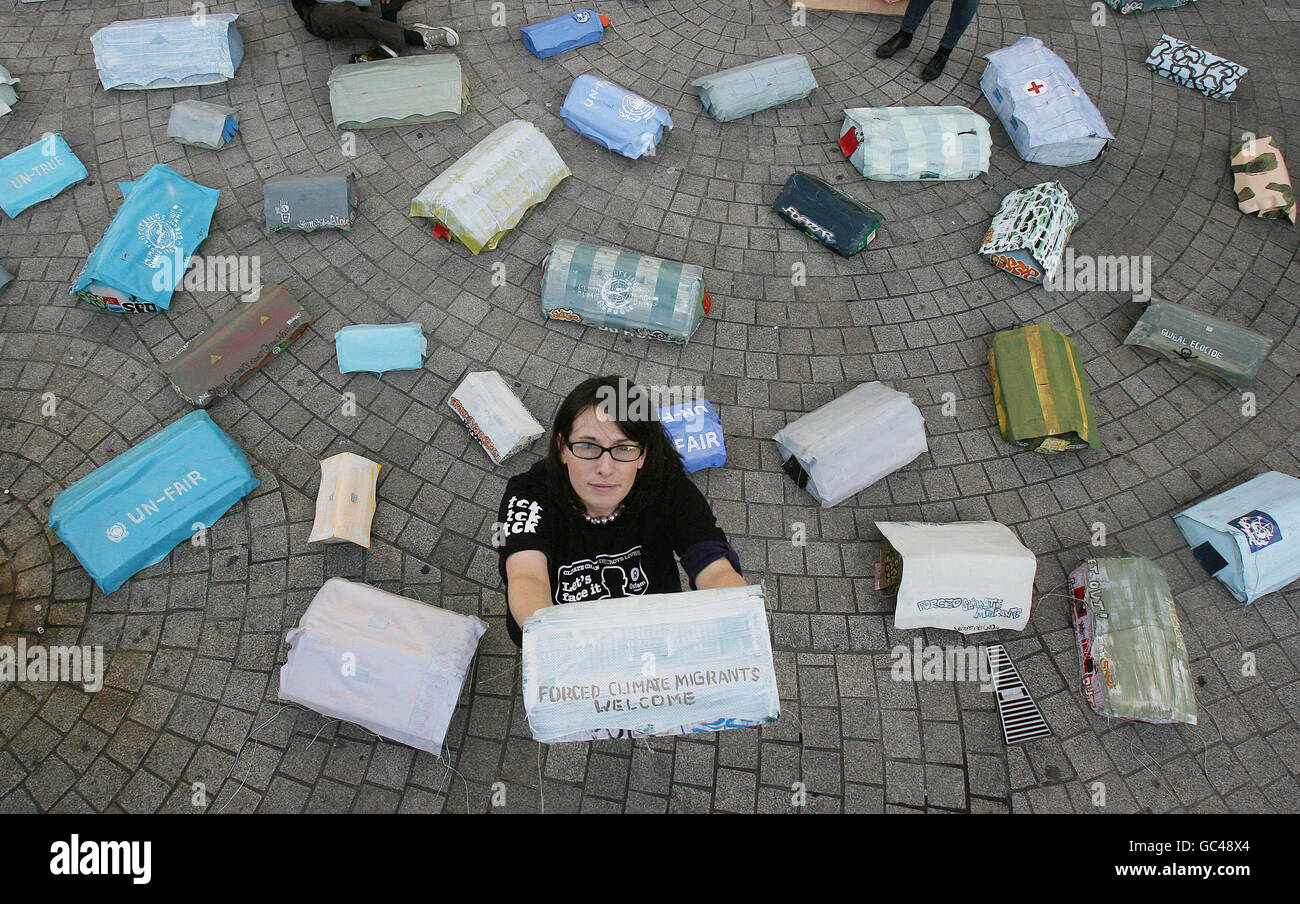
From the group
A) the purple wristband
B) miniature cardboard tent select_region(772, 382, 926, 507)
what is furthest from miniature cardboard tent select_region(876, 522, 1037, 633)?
the purple wristband

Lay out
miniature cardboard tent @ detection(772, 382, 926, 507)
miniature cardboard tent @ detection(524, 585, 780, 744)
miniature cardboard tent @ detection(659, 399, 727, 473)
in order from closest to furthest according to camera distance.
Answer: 1. miniature cardboard tent @ detection(524, 585, 780, 744)
2. miniature cardboard tent @ detection(772, 382, 926, 507)
3. miniature cardboard tent @ detection(659, 399, 727, 473)

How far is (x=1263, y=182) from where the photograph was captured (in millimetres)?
8250

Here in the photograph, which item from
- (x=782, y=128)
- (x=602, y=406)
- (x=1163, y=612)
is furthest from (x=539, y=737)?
(x=782, y=128)

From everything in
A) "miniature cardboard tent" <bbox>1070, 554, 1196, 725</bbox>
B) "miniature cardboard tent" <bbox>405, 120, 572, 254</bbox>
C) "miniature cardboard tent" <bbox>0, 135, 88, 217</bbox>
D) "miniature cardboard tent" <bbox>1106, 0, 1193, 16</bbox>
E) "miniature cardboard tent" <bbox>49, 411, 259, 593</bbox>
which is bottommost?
"miniature cardboard tent" <bbox>49, 411, 259, 593</bbox>

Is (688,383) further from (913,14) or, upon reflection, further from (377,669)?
(913,14)

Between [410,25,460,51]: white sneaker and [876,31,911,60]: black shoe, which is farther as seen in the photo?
[876,31,911,60]: black shoe

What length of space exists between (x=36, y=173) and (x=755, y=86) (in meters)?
8.05

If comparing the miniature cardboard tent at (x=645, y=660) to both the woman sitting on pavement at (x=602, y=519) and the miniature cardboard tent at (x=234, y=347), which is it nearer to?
the woman sitting on pavement at (x=602, y=519)

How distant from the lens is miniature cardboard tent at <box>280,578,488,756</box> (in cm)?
504

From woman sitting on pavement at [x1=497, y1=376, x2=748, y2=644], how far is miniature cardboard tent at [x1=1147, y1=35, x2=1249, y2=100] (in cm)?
975

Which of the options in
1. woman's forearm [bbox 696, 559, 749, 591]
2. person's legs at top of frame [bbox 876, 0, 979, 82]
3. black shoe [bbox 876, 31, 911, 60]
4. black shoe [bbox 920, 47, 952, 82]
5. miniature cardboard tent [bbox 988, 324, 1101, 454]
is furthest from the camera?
black shoe [bbox 876, 31, 911, 60]

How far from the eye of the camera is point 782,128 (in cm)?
870

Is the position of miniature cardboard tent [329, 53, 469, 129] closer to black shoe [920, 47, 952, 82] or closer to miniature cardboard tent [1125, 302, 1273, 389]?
black shoe [920, 47, 952, 82]

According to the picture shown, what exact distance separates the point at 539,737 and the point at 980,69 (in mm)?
9918
